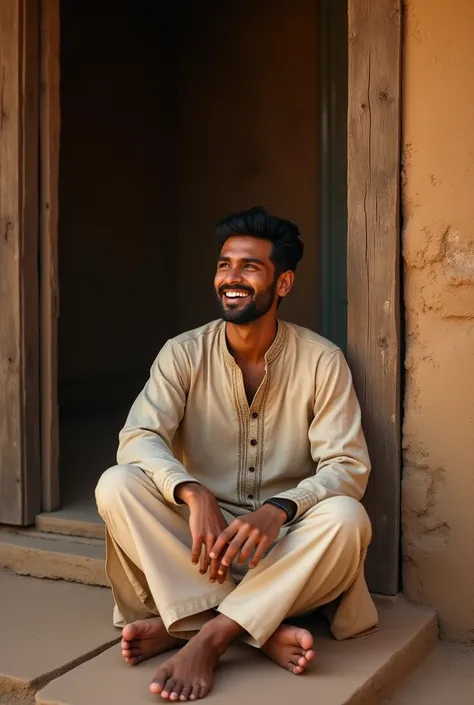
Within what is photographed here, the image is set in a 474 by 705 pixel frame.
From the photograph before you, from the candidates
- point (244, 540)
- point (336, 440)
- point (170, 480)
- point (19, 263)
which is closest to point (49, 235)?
point (19, 263)

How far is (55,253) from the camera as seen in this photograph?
4.10 m

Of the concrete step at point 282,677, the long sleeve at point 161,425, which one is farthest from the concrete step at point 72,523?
the concrete step at point 282,677

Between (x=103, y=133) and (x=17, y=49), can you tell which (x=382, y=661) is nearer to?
(x=17, y=49)

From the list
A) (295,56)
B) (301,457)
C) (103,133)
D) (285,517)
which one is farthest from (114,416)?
(285,517)

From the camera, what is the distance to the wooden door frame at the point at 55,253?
10.8 ft

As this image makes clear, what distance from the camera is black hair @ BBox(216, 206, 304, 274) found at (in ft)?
10.7

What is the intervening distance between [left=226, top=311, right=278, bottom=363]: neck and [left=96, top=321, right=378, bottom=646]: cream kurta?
0.04 meters

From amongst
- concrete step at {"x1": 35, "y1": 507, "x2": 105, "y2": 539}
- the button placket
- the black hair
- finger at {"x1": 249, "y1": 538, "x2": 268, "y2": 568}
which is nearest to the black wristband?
finger at {"x1": 249, "y1": 538, "x2": 268, "y2": 568}

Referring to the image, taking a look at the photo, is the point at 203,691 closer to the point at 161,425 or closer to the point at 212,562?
the point at 212,562

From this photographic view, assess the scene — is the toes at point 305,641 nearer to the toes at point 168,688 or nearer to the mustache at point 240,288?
the toes at point 168,688

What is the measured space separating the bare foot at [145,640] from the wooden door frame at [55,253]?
87 centimetres

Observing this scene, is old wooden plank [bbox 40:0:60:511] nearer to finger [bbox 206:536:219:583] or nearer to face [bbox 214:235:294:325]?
face [bbox 214:235:294:325]

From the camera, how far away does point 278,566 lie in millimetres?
2807

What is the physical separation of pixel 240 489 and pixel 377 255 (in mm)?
952
